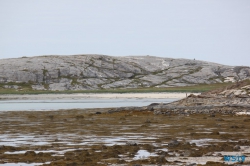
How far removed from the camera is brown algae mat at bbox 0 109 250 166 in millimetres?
22844

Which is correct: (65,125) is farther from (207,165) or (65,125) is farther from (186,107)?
(207,165)

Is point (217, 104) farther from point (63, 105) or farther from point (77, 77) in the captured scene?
point (77, 77)

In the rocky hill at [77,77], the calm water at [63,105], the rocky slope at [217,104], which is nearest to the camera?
the rocky slope at [217,104]

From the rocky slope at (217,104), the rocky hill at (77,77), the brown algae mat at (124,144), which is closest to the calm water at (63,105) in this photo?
the rocky slope at (217,104)

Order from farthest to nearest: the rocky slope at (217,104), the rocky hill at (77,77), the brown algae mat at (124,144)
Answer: the rocky hill at (77,77) → the rocky slope at (217,104) → the brown algae mat at (124,144)

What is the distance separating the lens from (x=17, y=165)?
72.4ft

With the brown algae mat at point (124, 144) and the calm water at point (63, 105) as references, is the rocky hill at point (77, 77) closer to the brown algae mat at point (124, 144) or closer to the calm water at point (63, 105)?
the calm water at point (63, 105)

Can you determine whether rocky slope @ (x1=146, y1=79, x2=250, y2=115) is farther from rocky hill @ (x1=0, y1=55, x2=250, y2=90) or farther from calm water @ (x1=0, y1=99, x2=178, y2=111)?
rocky hill @ (x1=0, y1=55, x2=250, y2=90)

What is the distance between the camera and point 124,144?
28594 millimetres

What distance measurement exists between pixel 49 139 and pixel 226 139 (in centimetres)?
1106

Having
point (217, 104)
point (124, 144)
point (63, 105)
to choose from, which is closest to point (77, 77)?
point (63, 105)

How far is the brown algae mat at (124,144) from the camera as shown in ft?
74.9

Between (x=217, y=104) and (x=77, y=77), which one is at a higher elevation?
(x=77, y=77)

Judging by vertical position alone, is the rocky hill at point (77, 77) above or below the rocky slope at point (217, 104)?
above
